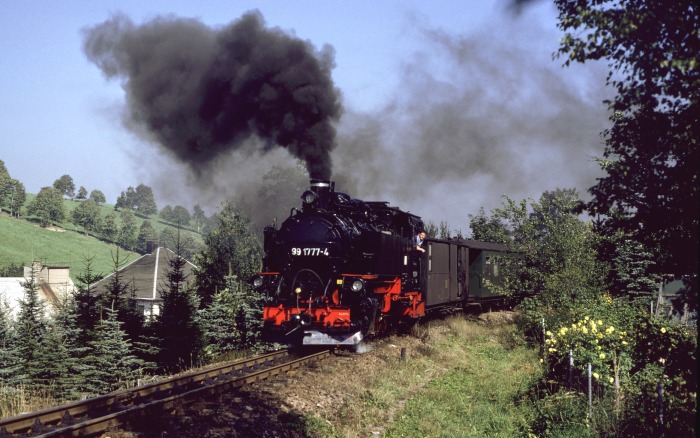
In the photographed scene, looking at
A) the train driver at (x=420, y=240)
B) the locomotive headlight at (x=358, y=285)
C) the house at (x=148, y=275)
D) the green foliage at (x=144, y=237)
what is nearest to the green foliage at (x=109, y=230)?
the green foliage at (x=144, y=237)

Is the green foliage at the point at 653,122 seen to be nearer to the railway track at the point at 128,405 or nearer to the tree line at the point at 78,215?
the railway track at the point at 128,405

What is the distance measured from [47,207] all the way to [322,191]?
128 m

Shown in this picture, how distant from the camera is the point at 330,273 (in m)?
14.0

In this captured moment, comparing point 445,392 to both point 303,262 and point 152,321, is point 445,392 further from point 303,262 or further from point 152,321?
point 152,321

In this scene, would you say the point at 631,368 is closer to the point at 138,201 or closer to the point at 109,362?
the point at 109,362

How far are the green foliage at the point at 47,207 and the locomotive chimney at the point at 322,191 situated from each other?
12466 cm

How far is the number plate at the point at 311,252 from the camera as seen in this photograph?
550 inches

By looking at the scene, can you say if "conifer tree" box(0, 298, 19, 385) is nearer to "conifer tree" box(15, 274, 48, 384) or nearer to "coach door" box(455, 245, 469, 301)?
"conifer tree" box(15, 274, 48, 384)

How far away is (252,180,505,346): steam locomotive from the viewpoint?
13.7 m

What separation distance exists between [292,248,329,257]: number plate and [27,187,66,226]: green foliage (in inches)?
4921

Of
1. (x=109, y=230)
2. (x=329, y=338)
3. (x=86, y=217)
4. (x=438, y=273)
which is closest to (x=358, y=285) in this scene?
(x=329, y=338)

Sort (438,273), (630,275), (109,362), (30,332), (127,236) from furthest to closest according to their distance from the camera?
(127,236) < (630,275) < (438,273) < (30,332) < (109,362)

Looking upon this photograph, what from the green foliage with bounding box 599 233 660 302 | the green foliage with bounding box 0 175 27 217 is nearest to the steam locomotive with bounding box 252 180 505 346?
the green foliage with bounding box 599 233 660 302

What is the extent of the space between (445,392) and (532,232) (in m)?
9.96
